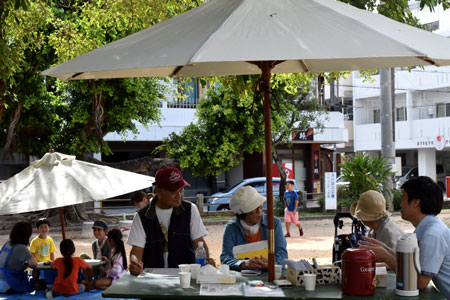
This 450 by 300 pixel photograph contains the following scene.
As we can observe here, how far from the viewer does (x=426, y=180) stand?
3986 millimetres

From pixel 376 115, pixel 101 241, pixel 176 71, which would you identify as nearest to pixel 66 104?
pixel 101 241

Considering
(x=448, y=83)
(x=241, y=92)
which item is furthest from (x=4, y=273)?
(x=448, y=83)

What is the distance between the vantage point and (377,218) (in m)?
5.11

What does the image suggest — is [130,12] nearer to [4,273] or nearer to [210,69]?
[4,273]

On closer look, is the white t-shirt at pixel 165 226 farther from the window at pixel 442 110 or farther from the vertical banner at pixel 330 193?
the window at pixel 442 110

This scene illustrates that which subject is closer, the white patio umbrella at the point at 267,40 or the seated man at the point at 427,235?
the white patio umbrella at the point at 267,40

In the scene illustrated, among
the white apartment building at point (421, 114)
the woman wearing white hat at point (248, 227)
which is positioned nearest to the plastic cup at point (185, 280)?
the woman wearing white hat at point (248, 227)

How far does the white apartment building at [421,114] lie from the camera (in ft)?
128

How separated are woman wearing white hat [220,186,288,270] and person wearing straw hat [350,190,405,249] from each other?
0.70 meters

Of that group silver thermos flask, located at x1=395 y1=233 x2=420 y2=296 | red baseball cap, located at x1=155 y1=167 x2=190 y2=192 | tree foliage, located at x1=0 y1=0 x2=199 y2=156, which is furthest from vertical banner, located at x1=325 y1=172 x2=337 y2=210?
silver thermos flask, located at x1=395 y1=233 x2=420 y2=296

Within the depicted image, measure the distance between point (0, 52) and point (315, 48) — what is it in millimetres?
5977

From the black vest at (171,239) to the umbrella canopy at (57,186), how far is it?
2.55 metres

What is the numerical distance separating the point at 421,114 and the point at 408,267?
39.2 meters

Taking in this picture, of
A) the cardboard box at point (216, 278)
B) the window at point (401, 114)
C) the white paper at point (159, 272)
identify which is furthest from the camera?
the window at point (401, 114)
